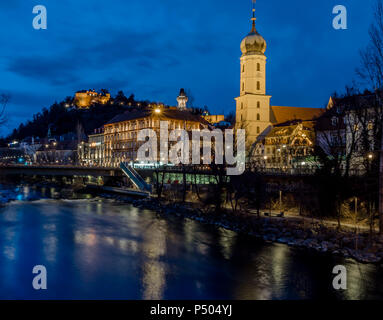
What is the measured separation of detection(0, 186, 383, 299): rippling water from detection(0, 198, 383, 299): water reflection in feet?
0.14

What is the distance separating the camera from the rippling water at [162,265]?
50.7 feet

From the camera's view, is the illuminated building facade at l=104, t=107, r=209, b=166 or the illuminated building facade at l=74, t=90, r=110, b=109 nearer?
the illuminated building facade at l=104, t=107, r=209, b=166

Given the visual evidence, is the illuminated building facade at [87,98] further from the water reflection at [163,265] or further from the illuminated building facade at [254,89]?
the water reflection at [163,265]

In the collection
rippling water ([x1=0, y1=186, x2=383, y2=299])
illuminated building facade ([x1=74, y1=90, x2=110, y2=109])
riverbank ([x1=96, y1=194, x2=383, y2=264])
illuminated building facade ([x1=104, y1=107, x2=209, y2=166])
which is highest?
illuminated building facade ([x1=74, y1=90, x2=110, y2=109])

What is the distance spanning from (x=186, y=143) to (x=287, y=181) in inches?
1279

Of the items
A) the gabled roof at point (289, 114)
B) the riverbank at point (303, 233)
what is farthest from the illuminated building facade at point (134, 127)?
the riverbank at point (303, 233)

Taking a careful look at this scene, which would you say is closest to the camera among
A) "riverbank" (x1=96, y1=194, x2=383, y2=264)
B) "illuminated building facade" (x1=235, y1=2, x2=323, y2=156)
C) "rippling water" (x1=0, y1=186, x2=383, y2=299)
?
"rippling water" (x1=0, y1=186, x2=383, y2=299)

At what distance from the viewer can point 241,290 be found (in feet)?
51.5

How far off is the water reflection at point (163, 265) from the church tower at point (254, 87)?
45334 mm

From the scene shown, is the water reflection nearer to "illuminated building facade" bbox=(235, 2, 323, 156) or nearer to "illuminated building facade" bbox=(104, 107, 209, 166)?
"illuminated building facade" bbox=(235, 2, 323, 156)

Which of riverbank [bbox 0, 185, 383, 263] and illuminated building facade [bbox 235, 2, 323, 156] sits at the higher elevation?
illuminated building facade [bbox 235, 2, 323, 156]

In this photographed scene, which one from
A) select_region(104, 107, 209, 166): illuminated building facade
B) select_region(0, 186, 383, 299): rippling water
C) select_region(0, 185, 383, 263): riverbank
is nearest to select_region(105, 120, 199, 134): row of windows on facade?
select_region(104, 107, 209, 166): illuminated building facade

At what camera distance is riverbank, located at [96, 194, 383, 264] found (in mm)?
19922

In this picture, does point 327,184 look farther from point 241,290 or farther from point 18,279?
point 18,279
